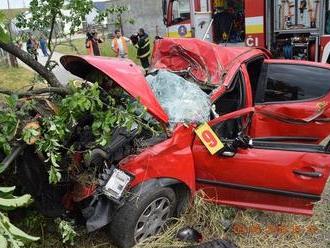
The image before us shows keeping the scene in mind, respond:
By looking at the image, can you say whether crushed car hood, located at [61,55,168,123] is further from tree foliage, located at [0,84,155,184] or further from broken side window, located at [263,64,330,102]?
broken side window, located at [263,64,330,102]

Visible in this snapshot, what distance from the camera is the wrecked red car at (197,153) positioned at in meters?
3.68

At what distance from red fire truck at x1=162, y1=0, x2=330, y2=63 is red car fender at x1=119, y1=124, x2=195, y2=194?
6.46m

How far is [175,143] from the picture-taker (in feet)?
13.1

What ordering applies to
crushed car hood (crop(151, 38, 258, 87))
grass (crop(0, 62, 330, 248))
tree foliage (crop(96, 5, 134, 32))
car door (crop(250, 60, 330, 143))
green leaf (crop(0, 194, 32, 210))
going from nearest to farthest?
green leaf (crop(0, 194, 32, 210))
grass (crop(0, 62, 330, 248))
crushed car hood (crop(151, 38, 258, 87))
car door (crop(250, 60, 330, 143))
tree foliage (crop(96, 5, 134, 32))

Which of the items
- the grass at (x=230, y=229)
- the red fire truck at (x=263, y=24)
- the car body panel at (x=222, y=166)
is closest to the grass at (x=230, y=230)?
the grass at (x=230, y=229)

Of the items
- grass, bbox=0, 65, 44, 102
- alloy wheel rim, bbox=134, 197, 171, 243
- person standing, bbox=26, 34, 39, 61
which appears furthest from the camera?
grass, bbox=0, 65, 44, 102

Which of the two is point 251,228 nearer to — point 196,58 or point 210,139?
point 210,139

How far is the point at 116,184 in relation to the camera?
3.60 meters

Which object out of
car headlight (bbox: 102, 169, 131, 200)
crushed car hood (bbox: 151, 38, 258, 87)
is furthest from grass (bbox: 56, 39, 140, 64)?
car headlight (bbox: 102, 169, 131, 200)

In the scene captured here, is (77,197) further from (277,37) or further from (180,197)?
(277,37)

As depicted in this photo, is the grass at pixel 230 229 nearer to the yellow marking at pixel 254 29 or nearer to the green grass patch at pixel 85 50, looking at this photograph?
the green grass patch at pixel 85 50

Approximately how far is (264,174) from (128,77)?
4.73 ft

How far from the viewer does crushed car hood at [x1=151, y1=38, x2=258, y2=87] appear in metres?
4.75

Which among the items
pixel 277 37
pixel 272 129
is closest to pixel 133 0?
pixel 277 37
